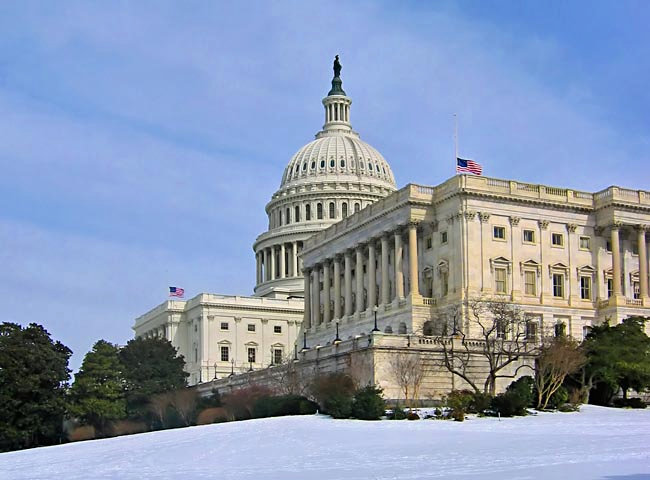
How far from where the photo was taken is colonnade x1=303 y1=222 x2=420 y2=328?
96.9 metres

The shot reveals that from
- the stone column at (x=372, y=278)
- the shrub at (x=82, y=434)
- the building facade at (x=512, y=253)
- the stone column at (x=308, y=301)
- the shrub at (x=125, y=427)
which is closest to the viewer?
the shrub at (x=82, y=434)

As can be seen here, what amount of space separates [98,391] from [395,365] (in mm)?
30650

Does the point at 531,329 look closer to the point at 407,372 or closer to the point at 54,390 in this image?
the point at 407,372

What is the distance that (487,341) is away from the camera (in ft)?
241

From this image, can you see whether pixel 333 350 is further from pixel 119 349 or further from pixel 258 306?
pixel 258 306

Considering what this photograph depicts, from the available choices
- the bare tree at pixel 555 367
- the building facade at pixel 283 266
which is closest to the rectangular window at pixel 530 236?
the bare tree at pixel 555 367

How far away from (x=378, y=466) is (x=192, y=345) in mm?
106025

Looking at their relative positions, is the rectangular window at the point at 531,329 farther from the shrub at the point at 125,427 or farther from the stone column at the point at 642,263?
the shrub at the point at 125,427

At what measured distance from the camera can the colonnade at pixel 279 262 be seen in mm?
159500

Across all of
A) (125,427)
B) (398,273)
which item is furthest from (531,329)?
(125,427)

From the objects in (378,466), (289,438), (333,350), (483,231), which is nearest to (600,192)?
(483,231)

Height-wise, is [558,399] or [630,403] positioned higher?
[558,399]

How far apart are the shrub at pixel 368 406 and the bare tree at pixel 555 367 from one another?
35.5ft

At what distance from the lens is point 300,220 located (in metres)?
163
